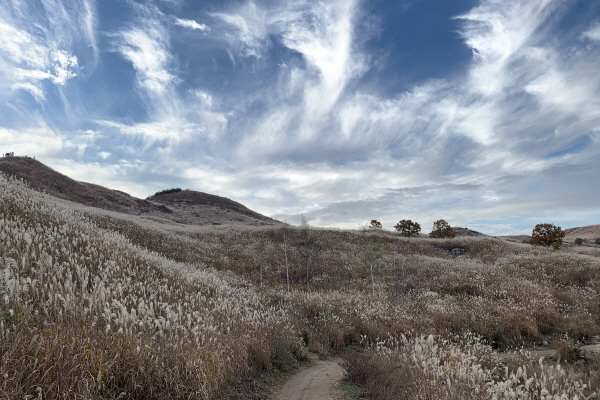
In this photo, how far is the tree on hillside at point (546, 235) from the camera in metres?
52.2

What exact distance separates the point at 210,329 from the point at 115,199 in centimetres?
7525

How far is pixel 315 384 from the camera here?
7.35 m

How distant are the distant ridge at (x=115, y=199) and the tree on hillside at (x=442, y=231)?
144 ft

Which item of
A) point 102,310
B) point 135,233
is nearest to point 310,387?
point 102,310

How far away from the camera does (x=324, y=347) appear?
10422 millimetres

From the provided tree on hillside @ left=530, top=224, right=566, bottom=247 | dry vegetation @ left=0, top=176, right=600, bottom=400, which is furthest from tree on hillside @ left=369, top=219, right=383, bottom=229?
dry vegetation @ left=0, top=176, right=600, bottom=400

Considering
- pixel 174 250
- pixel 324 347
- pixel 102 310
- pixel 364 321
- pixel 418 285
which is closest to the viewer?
pixel 102 310

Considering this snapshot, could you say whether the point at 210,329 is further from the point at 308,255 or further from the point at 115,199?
the point at 115,199

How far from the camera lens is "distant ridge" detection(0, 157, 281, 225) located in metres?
59.6

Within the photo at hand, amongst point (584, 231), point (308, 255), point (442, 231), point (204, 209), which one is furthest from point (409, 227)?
point (584, 231)

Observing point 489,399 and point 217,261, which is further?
point 217,261

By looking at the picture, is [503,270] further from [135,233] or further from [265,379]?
[135,233]

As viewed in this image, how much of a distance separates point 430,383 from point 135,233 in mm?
29638

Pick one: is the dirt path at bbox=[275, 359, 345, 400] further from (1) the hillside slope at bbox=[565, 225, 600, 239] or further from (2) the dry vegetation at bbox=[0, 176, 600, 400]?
(1) the hillside slope at bbox=[565, 225, 600, 239]
